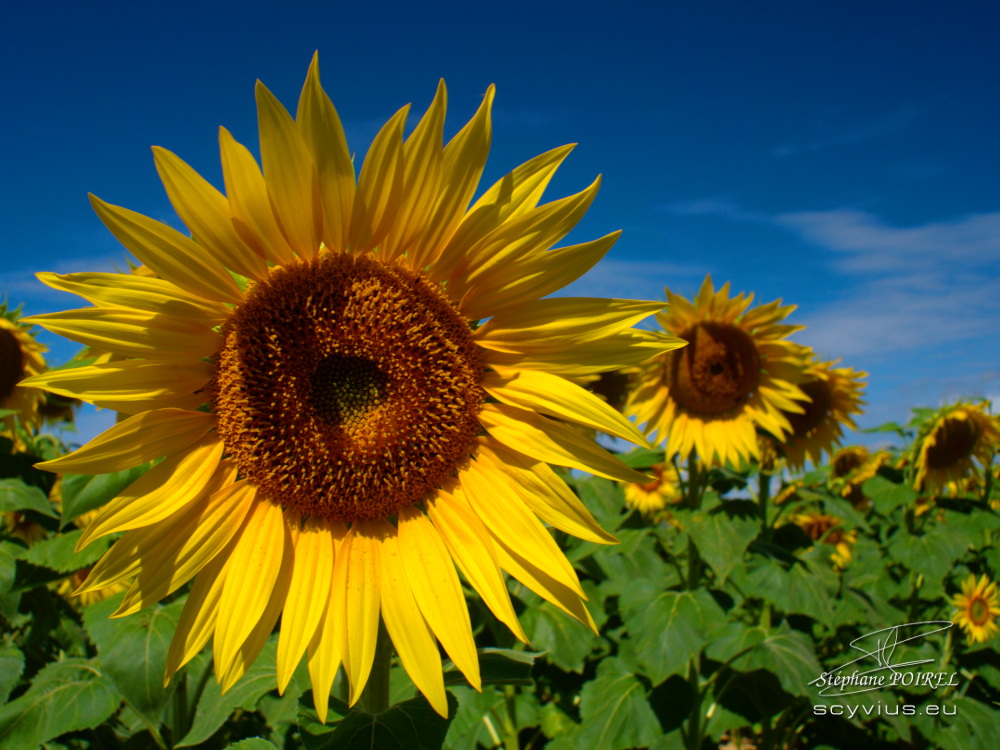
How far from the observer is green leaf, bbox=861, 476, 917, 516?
20.9 ft

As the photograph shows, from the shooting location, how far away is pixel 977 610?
6711 millimetres

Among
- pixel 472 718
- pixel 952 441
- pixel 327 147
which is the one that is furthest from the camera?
pixel 952 441

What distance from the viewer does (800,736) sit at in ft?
21.7

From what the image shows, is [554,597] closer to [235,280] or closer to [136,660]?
[235,280]

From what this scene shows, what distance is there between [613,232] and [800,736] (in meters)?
6.61

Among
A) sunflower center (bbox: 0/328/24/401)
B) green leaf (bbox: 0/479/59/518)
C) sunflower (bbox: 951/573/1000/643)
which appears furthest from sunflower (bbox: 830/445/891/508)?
sunflower center (bbox: 0/328/24/401)

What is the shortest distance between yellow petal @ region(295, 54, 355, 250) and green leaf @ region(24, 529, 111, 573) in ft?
7.12

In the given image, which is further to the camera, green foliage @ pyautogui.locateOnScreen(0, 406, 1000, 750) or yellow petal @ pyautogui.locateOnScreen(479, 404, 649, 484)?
green foliage @ pyautogui.locateOnScreen(0, 406, 1000, 750)

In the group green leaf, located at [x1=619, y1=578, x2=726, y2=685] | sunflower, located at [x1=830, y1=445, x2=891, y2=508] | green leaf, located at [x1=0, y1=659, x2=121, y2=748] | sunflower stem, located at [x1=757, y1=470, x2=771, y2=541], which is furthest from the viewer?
sunflower, located at [x1=830, y1=445, x2=891, y2=508]

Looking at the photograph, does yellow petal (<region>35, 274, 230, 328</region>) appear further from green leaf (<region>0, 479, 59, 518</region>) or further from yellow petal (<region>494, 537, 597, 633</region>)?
green leaf (<region>0, 479, 59, 518</region>)

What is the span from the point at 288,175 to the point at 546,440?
94cm

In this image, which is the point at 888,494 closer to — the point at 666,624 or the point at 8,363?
the point at 666,624

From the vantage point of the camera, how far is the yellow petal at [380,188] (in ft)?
5.58

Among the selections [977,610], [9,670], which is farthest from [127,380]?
[977,610]
